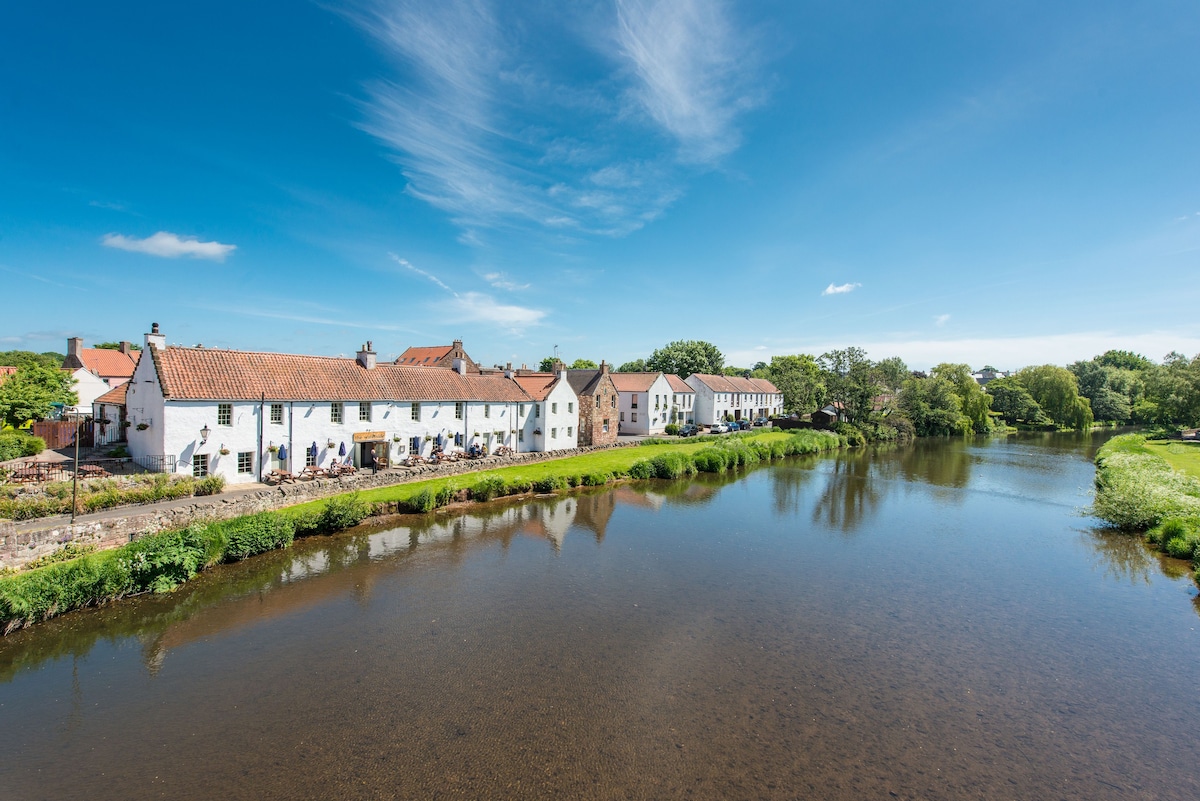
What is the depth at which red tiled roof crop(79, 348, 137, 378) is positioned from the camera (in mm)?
51188

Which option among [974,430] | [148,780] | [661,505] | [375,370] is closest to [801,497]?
[661,505]

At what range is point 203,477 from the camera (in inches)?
945

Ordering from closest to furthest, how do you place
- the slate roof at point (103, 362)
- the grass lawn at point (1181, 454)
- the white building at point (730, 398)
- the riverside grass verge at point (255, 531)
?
the riverside grass verge at point (255, 531)
the grass lawn at point (1181, 454)
the slate roof at point (103, 362)
the white building at point (730, 398)

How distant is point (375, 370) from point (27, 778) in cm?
2632

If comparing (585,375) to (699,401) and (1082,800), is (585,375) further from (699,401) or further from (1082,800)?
(1082,800)

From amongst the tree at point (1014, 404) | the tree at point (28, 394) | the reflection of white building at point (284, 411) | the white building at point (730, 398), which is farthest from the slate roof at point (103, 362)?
the tree at point (1014, 404)

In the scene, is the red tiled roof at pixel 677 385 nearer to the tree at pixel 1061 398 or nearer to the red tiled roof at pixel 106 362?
the red tiled roof at pixel 106 362

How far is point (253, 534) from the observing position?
18812 millimetres

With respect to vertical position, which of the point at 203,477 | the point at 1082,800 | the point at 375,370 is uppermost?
the point at 375,370

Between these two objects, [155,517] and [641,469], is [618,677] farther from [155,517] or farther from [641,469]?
[641,469]

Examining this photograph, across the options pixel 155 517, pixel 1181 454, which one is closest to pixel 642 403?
pixel 155 517

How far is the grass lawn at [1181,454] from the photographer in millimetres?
35719

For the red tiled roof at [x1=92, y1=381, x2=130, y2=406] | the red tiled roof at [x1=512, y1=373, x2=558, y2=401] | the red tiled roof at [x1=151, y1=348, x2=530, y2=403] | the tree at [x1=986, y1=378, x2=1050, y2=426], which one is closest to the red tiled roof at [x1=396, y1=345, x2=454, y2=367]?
the red tiled roof at [x1=512, y1=373, x2=558, y2=401]

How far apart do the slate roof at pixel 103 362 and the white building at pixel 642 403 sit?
48617 mm
